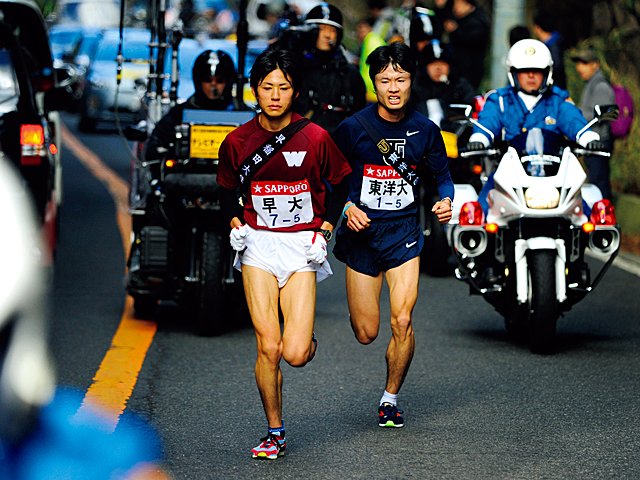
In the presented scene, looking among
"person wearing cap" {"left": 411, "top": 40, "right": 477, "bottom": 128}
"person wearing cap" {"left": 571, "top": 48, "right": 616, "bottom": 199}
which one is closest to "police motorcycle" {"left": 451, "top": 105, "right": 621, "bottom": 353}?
"person wearing cap" {"left": 411, "top": 40, "right": 477, "bottom": 128}

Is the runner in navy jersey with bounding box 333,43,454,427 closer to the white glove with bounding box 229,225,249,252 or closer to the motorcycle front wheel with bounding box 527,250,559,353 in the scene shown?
the white glove with bounding box 229,225,249,252

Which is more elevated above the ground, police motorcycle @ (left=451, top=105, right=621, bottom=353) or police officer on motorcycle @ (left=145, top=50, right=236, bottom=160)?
police officer on motorcycle @ (left=145, top=50, right=236, bottom=160)

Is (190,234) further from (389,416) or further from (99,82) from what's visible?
(99,82)

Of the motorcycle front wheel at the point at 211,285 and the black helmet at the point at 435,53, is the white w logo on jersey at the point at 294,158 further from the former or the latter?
the black helmet at the point at 435,53

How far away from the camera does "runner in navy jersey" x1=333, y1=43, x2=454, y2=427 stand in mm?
8148

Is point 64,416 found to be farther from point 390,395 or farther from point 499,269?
point 499,269

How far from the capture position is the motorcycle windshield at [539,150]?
10336mm

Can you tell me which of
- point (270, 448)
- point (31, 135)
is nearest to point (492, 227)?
point (270, 448)

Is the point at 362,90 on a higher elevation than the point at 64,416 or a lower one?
higher

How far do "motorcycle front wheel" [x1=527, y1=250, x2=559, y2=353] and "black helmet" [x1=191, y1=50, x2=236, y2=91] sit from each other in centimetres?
231

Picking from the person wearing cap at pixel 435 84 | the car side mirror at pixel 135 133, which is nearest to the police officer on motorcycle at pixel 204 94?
the car side mirror at pixel 135 133

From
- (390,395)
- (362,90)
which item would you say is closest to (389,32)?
(362,90)

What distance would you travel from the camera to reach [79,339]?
34.4 ft

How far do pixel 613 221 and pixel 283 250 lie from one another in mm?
3358
